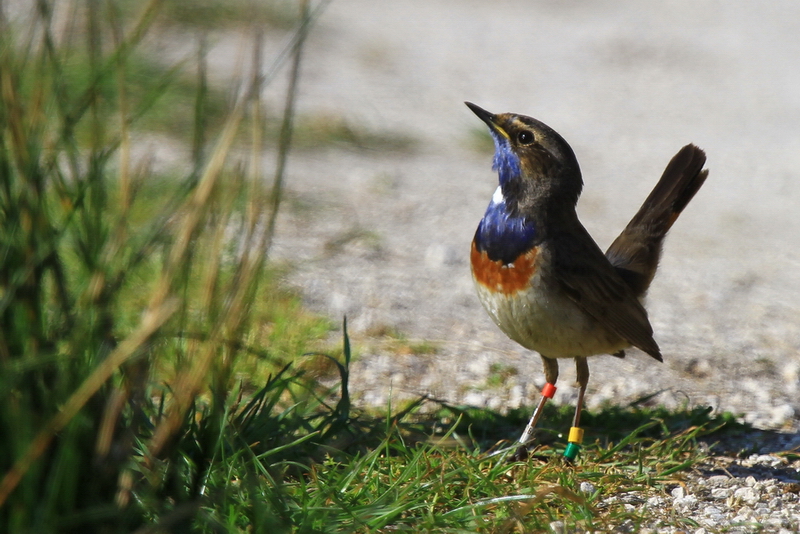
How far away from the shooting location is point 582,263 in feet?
13.2

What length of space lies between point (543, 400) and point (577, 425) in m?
0.19

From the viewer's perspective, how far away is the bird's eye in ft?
13.5

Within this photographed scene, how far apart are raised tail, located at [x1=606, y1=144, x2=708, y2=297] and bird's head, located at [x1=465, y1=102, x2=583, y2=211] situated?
654mm

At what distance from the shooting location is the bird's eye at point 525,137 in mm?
4121

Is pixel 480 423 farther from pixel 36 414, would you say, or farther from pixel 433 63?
pixel 433 63

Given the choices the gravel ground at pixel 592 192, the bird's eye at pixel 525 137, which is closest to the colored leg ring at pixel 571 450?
the gravel ground at pixel 592 192

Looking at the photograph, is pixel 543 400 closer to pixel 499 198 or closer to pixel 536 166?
pixel 499 198

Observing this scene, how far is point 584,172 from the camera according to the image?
29.9 ft

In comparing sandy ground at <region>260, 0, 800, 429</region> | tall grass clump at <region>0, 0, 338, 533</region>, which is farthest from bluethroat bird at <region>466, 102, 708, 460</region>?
tall grass clump at <region>0, 0, 338, 533</region>

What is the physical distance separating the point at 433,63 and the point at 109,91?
16.9 ft

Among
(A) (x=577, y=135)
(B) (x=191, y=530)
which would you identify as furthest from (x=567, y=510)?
(A) (x=577, y=135)

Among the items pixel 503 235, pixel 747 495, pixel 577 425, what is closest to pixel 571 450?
pixel 577 425

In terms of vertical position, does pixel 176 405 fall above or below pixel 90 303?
below

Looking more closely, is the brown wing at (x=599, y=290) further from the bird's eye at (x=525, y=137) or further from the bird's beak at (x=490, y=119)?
the bird's beak at (x=490, y=119)
